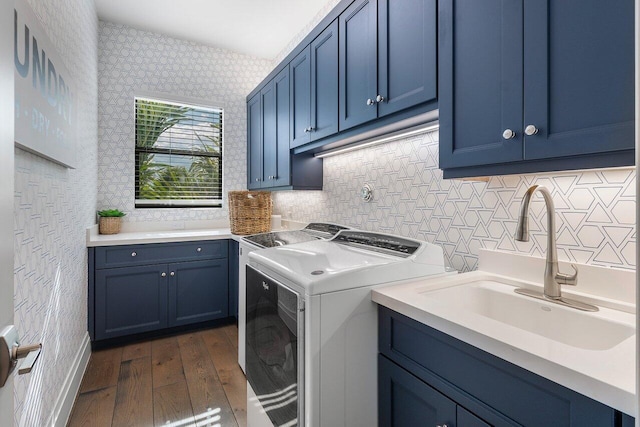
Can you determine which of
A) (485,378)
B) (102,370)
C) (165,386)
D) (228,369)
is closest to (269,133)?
(228,369)

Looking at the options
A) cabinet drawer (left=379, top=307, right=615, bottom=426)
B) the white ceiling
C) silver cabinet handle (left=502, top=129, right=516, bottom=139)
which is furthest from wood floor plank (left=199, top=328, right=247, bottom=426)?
the white ceiling

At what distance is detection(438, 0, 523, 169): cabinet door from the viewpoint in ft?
3.30

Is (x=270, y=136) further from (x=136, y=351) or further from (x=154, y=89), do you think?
(x=136, y=351)

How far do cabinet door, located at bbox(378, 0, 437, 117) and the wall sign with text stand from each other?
1.38m

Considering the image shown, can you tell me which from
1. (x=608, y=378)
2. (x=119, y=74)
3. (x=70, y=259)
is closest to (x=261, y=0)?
(x=119, y=74)

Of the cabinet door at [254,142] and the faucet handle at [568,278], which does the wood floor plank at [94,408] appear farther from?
the faucet handle at [568,278]

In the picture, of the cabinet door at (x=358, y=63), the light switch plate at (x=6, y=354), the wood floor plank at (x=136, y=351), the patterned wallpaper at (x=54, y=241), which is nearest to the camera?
the light switch plate at (x=6, y=354)

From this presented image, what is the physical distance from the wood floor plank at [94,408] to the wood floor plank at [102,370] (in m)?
0.07

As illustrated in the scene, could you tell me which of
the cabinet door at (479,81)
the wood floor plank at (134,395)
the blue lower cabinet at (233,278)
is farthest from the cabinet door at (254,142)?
the cabinet door at (479,81)

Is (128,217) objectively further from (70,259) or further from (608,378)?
(608,378)


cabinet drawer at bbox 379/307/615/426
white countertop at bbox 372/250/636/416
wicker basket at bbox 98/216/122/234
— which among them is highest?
wicker basket at bbox 98/216/122/234

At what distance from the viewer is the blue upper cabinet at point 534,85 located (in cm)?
80

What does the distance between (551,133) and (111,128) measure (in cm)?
352

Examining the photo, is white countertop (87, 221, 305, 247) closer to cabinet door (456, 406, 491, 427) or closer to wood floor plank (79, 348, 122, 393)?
wood floor plank (79, 348, 122, 393)
